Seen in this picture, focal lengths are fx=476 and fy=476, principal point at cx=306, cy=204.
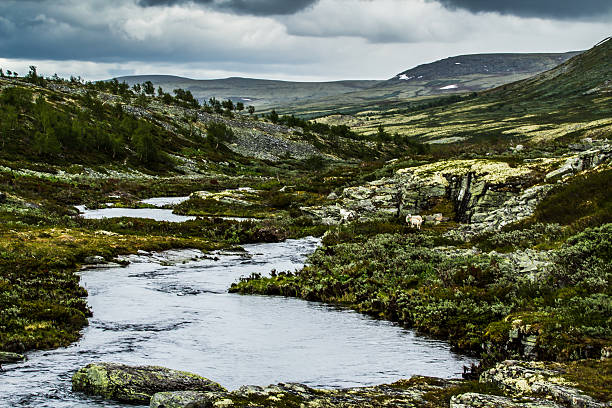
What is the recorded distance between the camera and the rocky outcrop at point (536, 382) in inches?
334

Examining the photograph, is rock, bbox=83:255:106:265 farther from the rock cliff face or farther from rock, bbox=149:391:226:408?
the rock cliff face

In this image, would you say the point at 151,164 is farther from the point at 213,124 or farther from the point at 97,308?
the point at 97,308

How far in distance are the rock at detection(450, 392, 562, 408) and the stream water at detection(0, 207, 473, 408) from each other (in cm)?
342

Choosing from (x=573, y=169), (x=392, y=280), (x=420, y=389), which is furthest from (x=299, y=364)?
(x=573, y=169)

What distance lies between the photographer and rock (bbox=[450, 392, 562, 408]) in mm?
8406

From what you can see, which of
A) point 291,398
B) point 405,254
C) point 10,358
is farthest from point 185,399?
point 405,254

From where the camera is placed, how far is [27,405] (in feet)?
31.6

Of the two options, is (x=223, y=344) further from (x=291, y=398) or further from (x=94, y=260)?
(x=94, y=260)

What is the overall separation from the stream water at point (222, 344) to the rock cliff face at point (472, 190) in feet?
49.1

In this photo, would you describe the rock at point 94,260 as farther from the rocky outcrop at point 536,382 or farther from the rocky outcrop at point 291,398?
the rocky outcrop at point 536,382

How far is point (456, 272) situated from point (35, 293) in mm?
16161

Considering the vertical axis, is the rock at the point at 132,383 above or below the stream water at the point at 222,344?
above

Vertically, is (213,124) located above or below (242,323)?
above

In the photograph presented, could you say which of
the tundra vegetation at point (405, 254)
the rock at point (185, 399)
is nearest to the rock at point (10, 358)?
the tundra vegetation at point (405, 254)
